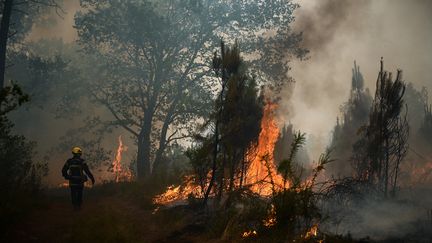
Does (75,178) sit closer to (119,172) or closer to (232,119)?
(232,119)

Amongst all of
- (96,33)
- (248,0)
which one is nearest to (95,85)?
(96,33)

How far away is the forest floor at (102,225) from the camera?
7.53 meters

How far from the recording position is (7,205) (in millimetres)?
7684

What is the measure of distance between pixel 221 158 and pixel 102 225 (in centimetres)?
445

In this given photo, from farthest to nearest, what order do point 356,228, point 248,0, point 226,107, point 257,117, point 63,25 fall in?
point 63,25, point 248,0, point 257,117, point 226,107, point 356,228

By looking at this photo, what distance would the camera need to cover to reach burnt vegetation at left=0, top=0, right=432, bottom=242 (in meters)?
7.88

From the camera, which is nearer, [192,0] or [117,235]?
[117,235]

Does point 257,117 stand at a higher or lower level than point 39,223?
higher

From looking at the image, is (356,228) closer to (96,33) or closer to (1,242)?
(1,242)

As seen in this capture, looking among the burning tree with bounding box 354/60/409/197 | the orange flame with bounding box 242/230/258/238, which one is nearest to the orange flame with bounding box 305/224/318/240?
the orange flame with bounding box 242/230/258/238

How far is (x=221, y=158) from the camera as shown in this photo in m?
11.9

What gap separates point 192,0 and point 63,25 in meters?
28.9

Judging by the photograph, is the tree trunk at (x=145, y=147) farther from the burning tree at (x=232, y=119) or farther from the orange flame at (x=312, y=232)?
the orange flame at (x=312, y=232)

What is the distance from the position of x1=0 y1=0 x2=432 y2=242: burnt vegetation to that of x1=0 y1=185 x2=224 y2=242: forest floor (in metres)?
0.04
